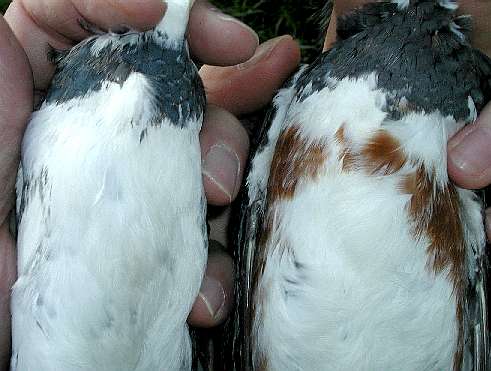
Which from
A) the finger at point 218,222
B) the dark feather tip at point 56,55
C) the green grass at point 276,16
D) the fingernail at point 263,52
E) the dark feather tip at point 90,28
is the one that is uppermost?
the dark feather tip at point 90,28

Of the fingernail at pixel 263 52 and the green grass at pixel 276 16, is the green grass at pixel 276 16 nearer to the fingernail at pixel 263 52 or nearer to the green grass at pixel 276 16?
the green grass at pixel 276 16

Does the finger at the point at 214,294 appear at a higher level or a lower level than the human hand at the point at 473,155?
lower

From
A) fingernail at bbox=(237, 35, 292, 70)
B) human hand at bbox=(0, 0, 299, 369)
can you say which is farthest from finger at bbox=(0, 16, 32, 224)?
fingernail at bbox=(237, 35, 292, 70)

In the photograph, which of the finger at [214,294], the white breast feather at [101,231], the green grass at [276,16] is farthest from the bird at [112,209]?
the green grass at [276,16]

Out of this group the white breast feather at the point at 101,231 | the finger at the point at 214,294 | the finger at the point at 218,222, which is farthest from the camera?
the finger at the point at 218,222

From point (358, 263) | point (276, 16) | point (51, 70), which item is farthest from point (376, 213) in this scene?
point (276, 16)

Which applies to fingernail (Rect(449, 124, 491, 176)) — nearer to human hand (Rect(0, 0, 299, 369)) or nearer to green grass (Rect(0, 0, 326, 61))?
human hand (Rect(0, 0, 299, 369))

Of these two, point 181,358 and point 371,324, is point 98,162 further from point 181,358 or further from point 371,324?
point 371,324

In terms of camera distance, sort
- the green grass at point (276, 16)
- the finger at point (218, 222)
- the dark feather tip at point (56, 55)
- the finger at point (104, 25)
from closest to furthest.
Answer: the finger at point (104, 25) → the dark feather tip at point (56, 55) → the finger at point (218, 222) → the green grass at point (276, 16)

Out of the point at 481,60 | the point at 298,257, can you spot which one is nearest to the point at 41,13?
the point at 298,257
